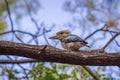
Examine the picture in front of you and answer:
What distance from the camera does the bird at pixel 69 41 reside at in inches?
90.0

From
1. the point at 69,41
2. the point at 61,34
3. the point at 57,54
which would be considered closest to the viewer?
the point at 57,54

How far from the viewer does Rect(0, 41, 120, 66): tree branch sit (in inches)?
80.4

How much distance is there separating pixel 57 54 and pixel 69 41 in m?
0.34

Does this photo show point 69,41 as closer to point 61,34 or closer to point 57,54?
point 61,34

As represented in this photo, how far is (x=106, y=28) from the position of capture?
265 centimetres

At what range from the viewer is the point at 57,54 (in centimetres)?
206

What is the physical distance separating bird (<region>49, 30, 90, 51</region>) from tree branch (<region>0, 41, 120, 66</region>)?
0.60 feet

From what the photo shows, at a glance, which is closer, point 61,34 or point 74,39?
point 74,39

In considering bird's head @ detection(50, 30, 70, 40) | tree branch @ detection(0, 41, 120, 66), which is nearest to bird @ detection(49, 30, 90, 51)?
bird's head @ detection(50, 30, 70, 40)

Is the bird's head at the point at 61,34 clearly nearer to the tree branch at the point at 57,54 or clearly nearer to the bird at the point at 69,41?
the bird at the point at 69,41

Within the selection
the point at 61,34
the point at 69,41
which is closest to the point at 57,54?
the point at 69,41

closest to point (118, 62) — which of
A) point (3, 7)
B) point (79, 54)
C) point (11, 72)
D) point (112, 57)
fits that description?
point (112, 57)

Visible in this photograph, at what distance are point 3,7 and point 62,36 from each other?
10.6ft

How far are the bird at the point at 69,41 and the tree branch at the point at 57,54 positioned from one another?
0.60 feet
